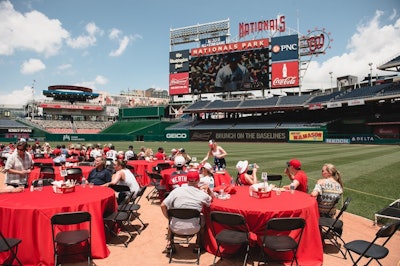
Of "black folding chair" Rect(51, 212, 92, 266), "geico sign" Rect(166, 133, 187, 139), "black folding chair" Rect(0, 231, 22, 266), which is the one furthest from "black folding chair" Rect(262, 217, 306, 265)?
"geico sign" Rect(166, 133, 187, 139)

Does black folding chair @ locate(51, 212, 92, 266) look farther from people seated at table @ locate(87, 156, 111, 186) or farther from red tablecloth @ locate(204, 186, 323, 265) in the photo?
people seated at table @ locate(87, 156, 111, 186)

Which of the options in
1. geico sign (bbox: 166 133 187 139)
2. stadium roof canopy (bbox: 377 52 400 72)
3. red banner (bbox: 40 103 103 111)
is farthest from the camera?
red banner (bbox: 40 103 103 111)

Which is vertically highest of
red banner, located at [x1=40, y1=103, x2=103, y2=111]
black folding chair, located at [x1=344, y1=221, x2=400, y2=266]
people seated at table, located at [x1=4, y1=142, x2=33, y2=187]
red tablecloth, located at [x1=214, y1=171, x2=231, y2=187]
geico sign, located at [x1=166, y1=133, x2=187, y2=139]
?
red banner, located at [x1=40, y1=103, x2=103, y2=111]

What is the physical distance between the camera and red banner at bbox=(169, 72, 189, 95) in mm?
59938

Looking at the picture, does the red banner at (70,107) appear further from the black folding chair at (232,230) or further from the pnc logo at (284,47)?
the black folding chair at (232,230)

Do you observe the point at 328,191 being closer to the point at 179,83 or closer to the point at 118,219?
the point at 118,219

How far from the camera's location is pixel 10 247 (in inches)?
168

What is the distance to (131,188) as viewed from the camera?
709 centimetres

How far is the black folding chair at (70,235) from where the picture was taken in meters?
4.48

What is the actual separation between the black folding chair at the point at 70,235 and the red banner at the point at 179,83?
183 ft

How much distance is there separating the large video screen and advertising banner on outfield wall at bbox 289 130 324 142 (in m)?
11.9

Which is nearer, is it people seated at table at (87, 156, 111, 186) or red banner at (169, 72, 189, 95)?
people seated at table at (87, 156, 111, 186)

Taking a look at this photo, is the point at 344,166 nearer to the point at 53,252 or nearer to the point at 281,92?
the point at 53,252

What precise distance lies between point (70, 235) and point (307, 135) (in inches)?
1698
